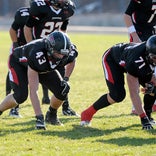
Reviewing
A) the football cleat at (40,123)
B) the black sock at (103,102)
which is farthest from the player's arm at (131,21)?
the football cleat at (40,123)

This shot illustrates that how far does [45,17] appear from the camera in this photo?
761 centimetres

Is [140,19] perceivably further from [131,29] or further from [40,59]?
[40,59]

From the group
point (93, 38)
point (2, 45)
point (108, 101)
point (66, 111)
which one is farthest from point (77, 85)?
point (93, 38)

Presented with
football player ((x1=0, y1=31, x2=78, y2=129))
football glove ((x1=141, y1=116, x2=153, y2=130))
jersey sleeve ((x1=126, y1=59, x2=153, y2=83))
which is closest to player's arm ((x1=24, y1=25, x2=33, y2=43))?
football player ((x1=0, y1=31, x2=78, y2=129))

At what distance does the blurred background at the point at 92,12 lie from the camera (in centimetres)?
3453

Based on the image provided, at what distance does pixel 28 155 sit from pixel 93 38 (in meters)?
21.5

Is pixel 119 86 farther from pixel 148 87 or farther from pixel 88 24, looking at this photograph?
pixel 88 24

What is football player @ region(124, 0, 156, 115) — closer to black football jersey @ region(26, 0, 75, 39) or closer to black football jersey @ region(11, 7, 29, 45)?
black football jersey @ region(26, 0, 75, 39)

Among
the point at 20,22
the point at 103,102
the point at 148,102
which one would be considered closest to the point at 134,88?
the point at 103,102

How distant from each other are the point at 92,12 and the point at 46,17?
2861cm

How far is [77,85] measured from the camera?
11.7 metres

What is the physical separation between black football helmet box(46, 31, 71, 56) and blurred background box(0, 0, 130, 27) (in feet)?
90.9

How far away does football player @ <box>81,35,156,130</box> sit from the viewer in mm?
6195

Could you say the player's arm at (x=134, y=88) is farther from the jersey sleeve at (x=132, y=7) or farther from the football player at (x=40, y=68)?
the jersey sleeve at (x=132, y=7)
